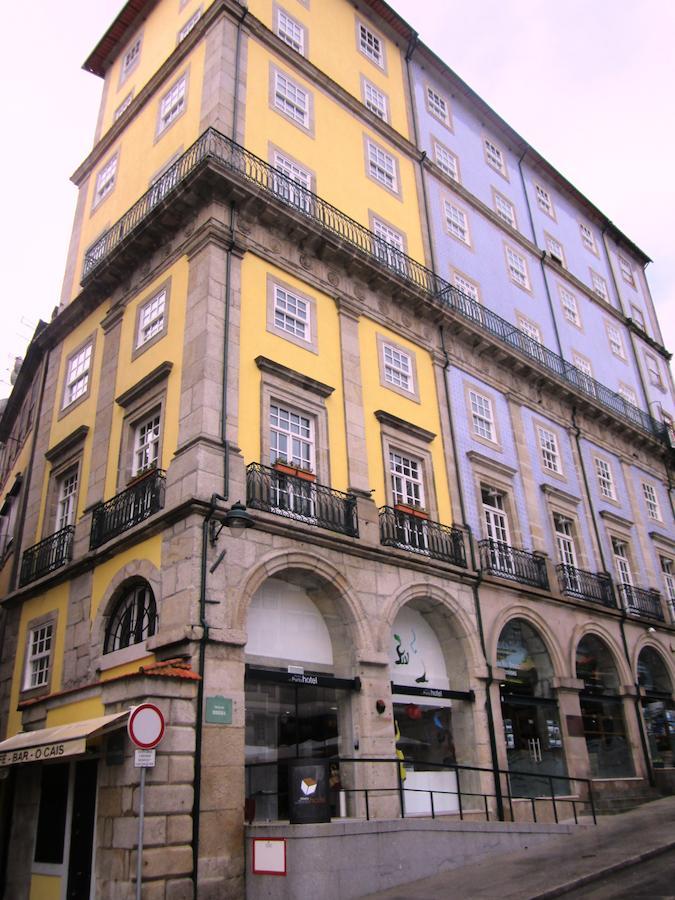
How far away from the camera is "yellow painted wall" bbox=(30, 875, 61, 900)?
13.1 metres

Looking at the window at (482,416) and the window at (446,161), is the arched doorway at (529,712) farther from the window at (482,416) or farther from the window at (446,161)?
the window at (446,161)

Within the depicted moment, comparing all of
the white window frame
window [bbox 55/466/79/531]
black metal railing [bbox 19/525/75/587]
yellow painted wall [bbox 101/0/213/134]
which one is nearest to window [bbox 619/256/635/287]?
the white window frame

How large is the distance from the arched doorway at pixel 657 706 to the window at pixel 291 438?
13838 millimetres

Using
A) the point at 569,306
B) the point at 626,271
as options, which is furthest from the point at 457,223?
the point at 626,271

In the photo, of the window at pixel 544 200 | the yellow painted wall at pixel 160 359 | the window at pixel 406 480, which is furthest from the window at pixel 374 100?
the window at pixel 406 480

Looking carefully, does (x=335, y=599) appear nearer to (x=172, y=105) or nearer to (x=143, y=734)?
(x=143, y=734)

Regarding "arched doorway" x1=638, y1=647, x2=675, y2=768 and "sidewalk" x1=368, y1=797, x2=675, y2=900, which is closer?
"sidewalk" x1=368, y1=797, x2=675, y2=900

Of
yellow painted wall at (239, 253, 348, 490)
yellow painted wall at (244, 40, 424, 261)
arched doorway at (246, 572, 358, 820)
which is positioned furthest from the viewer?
yellow painted wall at (244, 40, 424, 261)

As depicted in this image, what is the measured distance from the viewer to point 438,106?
2894cm

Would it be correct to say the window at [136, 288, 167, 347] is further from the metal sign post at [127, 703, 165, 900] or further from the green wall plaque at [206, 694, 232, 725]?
the metal sign post at [127, 703, 165, 900]

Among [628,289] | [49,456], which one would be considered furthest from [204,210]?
[628,289]

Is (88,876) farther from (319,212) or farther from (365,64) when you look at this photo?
(365,64)

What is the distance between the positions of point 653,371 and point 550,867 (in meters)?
28.1

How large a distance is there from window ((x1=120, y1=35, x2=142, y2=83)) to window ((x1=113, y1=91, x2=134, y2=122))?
1227 mm
